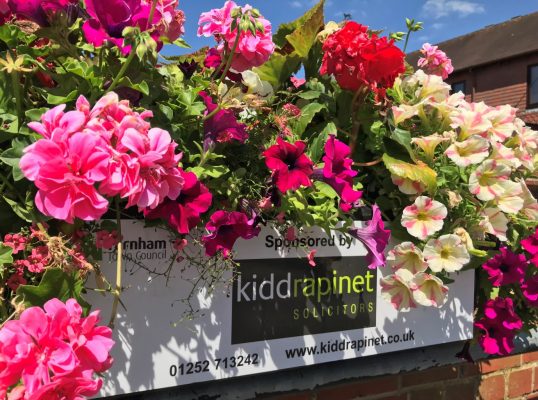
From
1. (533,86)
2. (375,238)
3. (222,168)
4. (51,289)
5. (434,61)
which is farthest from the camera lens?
(533,86)

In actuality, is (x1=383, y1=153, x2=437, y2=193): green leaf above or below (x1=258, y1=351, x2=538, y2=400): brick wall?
above

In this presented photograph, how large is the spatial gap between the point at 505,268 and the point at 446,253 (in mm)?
309

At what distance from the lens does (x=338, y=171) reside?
1.16 meters

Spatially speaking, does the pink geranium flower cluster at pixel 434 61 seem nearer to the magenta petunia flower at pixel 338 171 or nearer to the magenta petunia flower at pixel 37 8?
the magenta petunia flower at pixel 338 171

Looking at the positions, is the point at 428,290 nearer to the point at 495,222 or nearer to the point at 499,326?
the point at 495,222

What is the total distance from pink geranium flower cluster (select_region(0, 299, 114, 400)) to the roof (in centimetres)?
1905

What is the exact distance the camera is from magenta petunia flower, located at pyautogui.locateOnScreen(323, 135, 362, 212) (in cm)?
113

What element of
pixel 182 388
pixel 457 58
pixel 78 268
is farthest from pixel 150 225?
pixel 457 58

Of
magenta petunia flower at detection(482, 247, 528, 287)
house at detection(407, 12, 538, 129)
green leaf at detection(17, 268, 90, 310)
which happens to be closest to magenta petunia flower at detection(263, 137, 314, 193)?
green leaf at detection(17, 268, 90, 310)

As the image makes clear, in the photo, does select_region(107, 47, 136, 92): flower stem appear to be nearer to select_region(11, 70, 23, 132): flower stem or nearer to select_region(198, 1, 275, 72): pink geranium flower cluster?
select_region(11, 70, 23, 132): flower stem

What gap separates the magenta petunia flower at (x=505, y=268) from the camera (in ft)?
4.96

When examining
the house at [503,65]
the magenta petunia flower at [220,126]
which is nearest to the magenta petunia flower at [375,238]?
the magenta petunia flower at [220,126]

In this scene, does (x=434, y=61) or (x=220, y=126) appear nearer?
(x=220, y=126)

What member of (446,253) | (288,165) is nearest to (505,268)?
(446,253)
